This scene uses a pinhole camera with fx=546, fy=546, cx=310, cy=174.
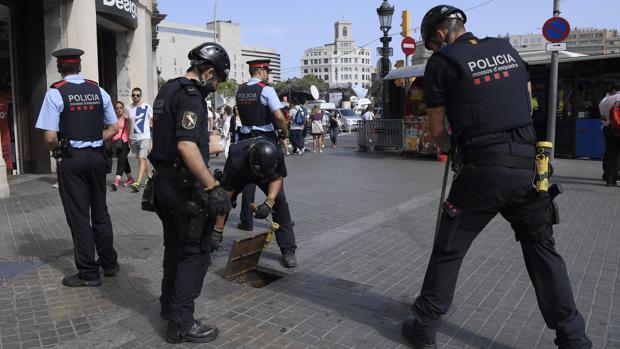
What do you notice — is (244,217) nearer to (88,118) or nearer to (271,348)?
(88,118)

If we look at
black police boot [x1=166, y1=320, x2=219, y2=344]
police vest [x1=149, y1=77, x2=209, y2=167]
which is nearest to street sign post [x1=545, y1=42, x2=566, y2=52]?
police vest [x1=149, y1=77, x2=209, y2=167]

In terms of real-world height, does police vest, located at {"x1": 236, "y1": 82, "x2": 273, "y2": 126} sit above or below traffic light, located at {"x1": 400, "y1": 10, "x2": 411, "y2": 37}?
below

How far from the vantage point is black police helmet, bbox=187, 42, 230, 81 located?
→ 3510mm

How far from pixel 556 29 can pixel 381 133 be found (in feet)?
21.0

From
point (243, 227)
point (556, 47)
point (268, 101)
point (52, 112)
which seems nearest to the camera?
point (52, 112)

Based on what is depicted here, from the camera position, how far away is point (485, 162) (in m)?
3.07

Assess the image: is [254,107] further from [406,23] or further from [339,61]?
[339,61]

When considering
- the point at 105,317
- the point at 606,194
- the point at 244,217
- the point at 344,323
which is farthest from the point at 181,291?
the point at 606,194

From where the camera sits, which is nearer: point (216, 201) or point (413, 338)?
point (216, 201)

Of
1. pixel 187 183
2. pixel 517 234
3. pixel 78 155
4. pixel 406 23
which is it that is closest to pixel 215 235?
pixel 187 183

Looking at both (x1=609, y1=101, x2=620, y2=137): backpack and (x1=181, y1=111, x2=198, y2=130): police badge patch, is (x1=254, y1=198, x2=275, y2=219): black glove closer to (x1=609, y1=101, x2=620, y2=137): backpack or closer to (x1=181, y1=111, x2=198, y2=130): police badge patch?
(x1=181, y1=111, x2=198, y2=130): police badge patch

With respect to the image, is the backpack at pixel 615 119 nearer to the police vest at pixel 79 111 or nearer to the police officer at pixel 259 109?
the police officer at pixel 259 109

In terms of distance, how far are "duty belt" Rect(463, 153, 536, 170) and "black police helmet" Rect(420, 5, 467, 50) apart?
2.68 ft

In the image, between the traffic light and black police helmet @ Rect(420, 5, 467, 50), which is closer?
black police helmet @ Rect(420, 5, 467, 50)
